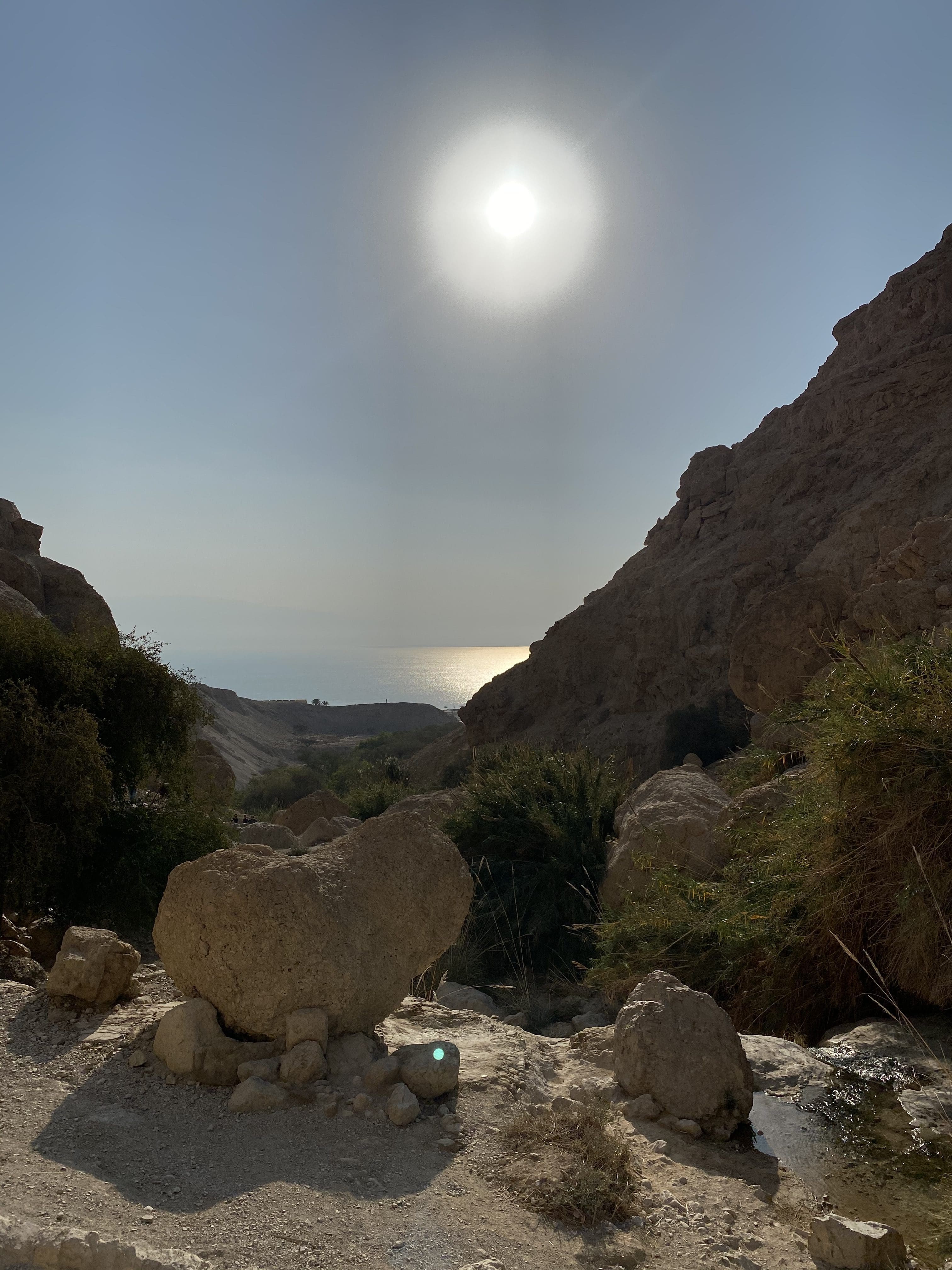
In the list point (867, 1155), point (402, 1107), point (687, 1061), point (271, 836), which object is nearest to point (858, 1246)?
point (867, 1155)

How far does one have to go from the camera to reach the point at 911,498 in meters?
23.3

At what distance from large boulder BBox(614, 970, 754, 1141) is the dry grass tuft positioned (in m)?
0.33

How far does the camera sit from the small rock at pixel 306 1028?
396 cm

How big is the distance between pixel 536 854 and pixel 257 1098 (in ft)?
23.0

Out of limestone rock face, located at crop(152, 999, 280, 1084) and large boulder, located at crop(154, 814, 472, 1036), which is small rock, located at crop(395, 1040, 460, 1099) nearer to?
large boulder, located at crop(154, 814, 472, 1036)

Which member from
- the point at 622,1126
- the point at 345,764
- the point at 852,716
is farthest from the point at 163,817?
the point at 345,764

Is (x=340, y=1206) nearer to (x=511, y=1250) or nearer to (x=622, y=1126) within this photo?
(x=511, y=1250)

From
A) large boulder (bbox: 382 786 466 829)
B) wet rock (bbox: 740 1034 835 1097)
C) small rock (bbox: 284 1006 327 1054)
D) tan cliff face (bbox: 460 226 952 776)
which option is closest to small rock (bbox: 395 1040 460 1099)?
small rock (bbox: 284 1006 327 1054)

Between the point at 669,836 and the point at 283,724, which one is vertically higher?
the point at 283,724

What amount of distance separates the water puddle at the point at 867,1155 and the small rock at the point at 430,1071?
1.43 metres

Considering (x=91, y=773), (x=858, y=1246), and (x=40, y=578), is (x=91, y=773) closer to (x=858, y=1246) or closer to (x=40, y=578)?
(x=858, y=1246)

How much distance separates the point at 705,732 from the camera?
24.3 m

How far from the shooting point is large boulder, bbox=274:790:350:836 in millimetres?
18141

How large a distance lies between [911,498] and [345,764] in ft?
79.3
